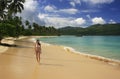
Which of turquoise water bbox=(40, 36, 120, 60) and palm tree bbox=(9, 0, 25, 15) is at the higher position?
palm tree bbox=(9, 0, 25, 15)

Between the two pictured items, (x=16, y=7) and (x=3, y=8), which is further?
(x=16, y=7)

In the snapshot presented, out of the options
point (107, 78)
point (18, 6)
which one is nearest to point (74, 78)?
point (107, 78)

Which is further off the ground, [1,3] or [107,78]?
[1,3]

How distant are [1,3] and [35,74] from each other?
29.8 meters

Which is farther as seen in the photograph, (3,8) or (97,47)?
(97,47)

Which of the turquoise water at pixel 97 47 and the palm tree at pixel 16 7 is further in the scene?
the palm tree at pixel 16 7

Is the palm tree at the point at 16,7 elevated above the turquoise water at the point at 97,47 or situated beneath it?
elevated above

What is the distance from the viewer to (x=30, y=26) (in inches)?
6678

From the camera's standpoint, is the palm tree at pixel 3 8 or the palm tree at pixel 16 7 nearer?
the palm tree at pixel 3 8

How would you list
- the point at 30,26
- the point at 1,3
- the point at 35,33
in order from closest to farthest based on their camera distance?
the point at 1,3 < the point at 30,26 < the point at 35,33

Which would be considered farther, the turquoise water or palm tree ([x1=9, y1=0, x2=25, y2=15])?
palm tree ([x1=9, y1=0, x2=25, y2=15])

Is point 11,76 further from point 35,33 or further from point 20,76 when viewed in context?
point 35,33

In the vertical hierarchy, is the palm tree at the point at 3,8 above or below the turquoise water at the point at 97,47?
above

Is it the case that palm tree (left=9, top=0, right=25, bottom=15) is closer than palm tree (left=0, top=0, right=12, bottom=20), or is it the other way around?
palm tree (left=0, top=0, right=12, bottom=20)
